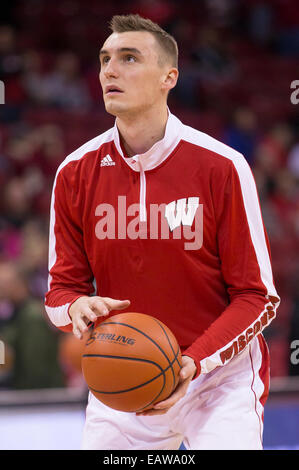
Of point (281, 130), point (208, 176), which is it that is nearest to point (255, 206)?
point (208, 176)

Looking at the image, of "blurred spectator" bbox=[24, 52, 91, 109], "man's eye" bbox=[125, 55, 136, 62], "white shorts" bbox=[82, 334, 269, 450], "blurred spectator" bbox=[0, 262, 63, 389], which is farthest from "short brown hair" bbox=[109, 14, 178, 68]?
"blurred spectator" bbox=[24, 52, 91, 109]

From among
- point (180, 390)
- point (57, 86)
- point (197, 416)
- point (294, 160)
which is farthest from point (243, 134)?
point (180, 390)

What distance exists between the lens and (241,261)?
3.10 meters

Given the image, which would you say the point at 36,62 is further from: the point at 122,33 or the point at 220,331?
→ the point at 220,331

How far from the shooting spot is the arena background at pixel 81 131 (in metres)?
5.18

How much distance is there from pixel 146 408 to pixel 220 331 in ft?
1.42

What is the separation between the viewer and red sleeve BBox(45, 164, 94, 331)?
3.34m

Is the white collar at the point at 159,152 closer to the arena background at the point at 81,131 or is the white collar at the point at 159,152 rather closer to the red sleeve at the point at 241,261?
the red sleeve at the point at 241,261

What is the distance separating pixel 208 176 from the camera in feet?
10.3

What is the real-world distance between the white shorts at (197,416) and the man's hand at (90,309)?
1.59 ft

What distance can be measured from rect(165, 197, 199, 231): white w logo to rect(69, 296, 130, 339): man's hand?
46 cm

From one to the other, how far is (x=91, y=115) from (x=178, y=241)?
6.83 meters

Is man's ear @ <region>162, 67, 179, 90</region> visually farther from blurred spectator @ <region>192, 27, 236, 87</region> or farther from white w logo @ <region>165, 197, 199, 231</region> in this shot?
blurred spectator @ <region>192, 27, 236, 87</region>

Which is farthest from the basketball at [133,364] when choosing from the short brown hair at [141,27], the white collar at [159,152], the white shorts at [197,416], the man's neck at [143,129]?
the short brown hair at [141,27]
